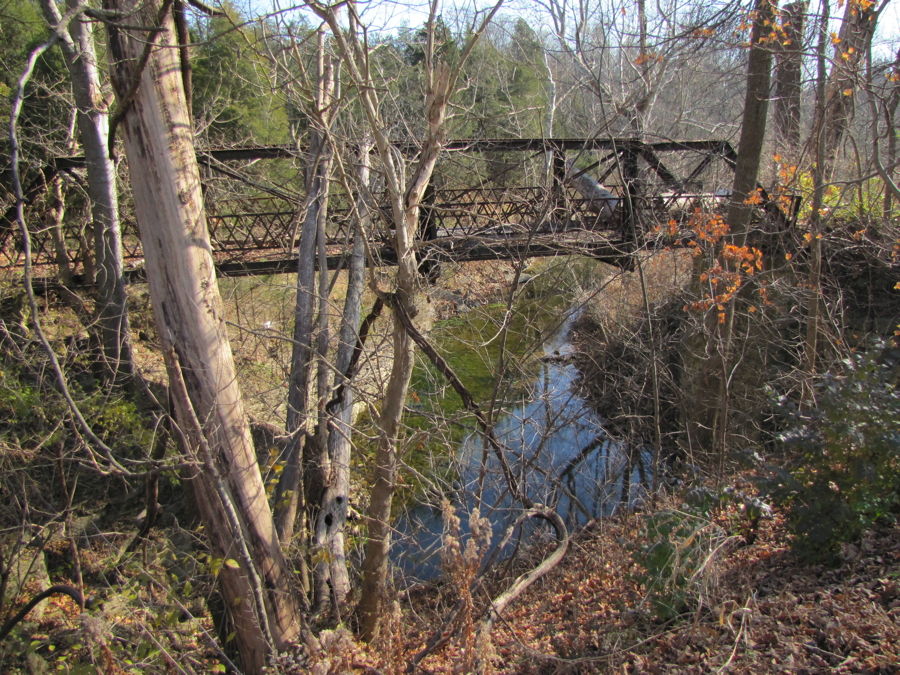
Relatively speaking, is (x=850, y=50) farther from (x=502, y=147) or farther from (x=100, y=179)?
(x=100, y=179)

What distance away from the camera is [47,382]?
24.5ft

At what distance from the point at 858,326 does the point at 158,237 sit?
34.6ft

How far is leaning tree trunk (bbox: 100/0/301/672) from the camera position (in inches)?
146

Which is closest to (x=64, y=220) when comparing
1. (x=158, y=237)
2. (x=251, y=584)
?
(x=158, y=237)

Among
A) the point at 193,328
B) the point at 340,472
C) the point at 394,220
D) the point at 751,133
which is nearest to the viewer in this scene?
the point at 193,328

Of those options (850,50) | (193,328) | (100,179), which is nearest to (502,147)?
(850,50)

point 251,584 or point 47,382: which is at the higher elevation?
point 47,382

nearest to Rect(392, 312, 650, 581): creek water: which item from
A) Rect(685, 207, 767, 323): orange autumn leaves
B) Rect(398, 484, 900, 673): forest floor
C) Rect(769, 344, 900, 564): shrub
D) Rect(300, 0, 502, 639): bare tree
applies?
Rect(685, 207, 767, 323): orange autumn leaves

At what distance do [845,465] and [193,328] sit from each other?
4.72 metres

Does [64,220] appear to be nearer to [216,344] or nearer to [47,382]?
[47,382]

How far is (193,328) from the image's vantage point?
405 cm

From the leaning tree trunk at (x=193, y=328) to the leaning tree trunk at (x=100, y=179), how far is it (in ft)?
13.7

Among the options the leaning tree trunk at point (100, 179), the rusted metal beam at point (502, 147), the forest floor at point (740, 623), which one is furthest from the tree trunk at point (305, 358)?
the leaning tree trunk at point (100, 179)

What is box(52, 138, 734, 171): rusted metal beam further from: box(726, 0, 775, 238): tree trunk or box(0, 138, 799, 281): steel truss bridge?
box(726, 0, 775, 238): tree trunk
